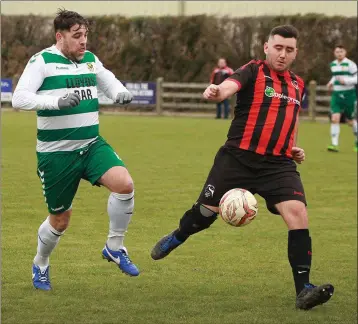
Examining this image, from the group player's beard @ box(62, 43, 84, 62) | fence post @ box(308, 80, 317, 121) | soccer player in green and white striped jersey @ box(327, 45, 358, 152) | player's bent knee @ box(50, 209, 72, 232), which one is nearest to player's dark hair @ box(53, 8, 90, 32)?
player's beard @ box(62, 43, 84, 62)

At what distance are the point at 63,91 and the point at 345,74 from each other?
15222 mm

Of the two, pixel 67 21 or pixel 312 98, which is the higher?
pixel 67 21

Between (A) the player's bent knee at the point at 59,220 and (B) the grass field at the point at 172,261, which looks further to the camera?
(A) the player's bent knee at the point at 59,220

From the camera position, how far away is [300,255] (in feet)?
23.9

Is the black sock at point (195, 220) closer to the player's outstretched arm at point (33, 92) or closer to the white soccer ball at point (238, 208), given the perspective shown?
the white soccer ball at point (238, 208)

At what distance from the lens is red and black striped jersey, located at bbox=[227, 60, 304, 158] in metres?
7.38

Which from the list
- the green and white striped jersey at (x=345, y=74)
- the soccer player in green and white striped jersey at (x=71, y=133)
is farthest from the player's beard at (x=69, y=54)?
the green and white striped jersey at (x=345, y=74)

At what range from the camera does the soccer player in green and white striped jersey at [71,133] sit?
23.6ft

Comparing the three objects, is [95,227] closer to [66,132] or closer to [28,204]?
[28,204]

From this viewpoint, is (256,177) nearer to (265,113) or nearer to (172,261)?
(265,113)

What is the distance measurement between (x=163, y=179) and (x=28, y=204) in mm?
3550

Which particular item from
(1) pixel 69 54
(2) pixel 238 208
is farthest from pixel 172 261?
(1) pixel 69 54

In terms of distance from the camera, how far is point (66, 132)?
24.0ft

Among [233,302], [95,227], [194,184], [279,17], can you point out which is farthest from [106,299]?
[279,17]
